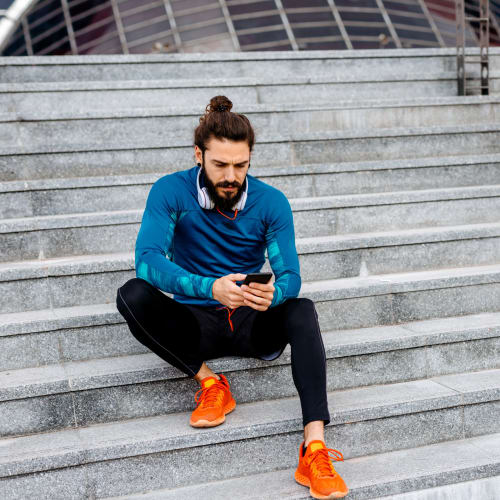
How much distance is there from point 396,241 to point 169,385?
1.31m

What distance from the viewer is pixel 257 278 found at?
79.0 inches

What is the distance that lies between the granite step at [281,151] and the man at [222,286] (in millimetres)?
1117

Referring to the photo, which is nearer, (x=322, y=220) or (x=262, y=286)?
(x=262, y=286)

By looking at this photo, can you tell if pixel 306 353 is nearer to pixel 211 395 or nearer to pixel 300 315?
pixel 300 315

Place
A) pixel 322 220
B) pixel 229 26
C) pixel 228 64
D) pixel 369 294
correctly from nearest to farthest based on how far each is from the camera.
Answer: pixel 369 294, pixel 322 220, pixel 228 64, pixel 229 26

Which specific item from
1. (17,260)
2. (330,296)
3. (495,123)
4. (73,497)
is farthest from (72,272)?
(495,123)

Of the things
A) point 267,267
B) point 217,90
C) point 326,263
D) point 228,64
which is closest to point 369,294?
point 326,263

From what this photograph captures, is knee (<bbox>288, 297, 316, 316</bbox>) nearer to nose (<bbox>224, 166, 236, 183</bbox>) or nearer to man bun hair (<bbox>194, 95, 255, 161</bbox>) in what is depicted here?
nose (<bbox>224, 166, 236, 183</bbox>)

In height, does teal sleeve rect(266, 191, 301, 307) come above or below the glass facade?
below

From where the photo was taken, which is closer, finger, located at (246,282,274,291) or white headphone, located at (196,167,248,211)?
finger, located at (246,282,274,291)

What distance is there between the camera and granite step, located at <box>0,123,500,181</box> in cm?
325

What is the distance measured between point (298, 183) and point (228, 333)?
1.28 metres

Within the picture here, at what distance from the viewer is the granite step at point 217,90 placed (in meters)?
3.68

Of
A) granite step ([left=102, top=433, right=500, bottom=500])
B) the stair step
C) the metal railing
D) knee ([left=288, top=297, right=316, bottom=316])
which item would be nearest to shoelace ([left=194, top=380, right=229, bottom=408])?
granite step ([left=102, top=433, right=500, bottom=500])
